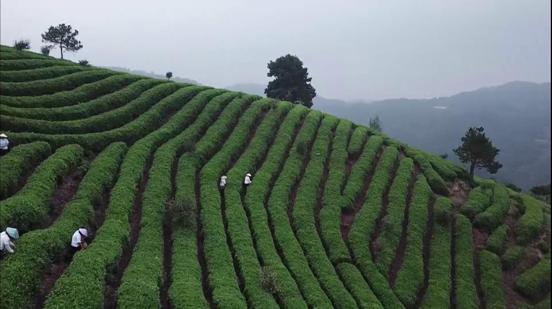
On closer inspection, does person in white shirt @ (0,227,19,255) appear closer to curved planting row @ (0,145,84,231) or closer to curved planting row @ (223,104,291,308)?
curved planting row @ (0,145,84,231)

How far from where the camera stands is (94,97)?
45.5 metres

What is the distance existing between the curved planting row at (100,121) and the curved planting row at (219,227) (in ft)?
30.7

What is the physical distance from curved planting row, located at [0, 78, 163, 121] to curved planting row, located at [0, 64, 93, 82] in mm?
5065

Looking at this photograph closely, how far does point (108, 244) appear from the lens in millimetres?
24344

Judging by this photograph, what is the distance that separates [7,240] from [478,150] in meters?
39.7

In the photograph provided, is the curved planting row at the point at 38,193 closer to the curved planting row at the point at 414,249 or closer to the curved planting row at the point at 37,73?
the curved planting row at the point at 37,73

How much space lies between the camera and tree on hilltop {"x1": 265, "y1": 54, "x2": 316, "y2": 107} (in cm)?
7444

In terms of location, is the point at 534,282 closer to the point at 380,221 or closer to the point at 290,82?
the point at 380,221

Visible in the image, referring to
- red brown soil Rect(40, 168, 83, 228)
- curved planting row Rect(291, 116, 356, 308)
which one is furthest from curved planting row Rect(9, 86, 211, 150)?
curved planting row Rect(291, 116, 356, 308)

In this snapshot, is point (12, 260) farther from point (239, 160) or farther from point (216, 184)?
point (239, 160)

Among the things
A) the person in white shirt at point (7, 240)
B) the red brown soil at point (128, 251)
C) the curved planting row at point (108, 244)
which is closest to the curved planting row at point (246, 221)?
the red brown soil at point (128, 251)

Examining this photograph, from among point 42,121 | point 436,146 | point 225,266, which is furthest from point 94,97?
point 436,146

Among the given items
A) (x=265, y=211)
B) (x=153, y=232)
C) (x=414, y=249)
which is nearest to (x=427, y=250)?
(x=414, y=249)

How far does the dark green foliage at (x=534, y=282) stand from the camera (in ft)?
103
